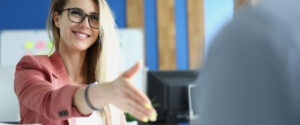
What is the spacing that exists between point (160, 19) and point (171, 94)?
2.69 metres

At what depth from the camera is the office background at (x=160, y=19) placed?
465 centimetres

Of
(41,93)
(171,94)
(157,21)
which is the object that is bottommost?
(171,94)

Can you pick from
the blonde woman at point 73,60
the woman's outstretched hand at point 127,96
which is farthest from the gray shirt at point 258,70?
the blonde woman at point 73,60

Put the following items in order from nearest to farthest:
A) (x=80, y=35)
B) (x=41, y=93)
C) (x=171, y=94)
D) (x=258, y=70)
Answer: (x=258, y=70)
(x=41, y=93)
(x=80, y=35)
(x=171, y=94)

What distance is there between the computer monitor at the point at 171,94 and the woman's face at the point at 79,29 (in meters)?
1.02

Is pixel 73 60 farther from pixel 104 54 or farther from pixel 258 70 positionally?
pixel 258 70

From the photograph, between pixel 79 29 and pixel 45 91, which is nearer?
pixel 45 91

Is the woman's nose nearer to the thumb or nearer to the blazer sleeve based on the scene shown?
the blazer sleeve

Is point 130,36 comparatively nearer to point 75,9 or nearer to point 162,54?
point 162,54

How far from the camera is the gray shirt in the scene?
24cm

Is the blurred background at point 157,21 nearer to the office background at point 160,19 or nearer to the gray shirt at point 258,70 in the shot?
the office background at point 160,19

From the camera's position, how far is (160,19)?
4.73 metres

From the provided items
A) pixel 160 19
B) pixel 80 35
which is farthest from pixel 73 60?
pixel 160 19

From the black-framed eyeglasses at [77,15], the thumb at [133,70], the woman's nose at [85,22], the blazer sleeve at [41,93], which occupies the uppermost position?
the black-framed eyeglasses at [77,15]
